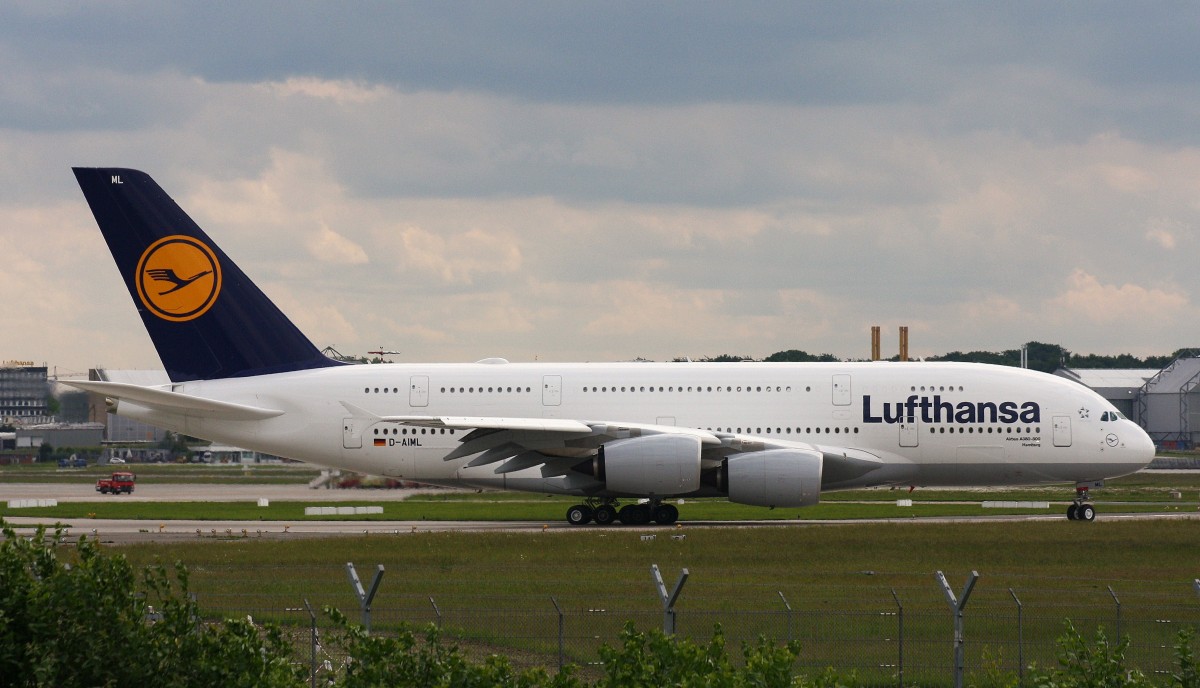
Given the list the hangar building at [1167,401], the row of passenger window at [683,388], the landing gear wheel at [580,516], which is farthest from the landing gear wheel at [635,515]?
the hangar building at [1167,401]

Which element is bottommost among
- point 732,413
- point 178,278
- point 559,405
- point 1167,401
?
point 732,413

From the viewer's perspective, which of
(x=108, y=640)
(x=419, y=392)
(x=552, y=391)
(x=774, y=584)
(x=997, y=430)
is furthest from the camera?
(x=419, y=392)

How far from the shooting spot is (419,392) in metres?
37.8

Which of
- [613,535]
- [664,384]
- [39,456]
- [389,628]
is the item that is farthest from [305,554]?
[39,456]

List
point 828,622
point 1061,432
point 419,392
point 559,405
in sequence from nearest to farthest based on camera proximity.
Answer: point 828,622 → point 1061,432 → point 559,405 → point 419,392

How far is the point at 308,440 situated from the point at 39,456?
9231 centimetres

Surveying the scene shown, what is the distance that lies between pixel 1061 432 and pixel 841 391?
5875 millimetres

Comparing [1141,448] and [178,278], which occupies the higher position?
[178,278]

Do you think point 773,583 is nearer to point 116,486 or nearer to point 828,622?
point 828,622

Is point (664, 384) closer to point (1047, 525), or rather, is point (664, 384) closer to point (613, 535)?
point (613, 535)

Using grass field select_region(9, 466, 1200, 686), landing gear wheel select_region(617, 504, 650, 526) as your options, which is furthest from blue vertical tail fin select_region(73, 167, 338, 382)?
Answer: landing gear wheel select_region(617, 504, 650, 526)

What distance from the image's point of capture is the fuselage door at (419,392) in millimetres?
37656

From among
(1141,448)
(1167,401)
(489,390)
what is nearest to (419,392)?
(489,390)

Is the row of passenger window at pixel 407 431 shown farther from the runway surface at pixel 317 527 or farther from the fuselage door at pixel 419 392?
the runway surface at pixel 317 527
